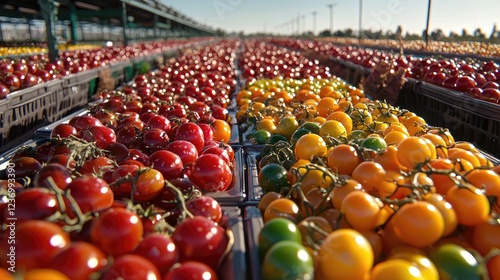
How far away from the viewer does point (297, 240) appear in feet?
5.19

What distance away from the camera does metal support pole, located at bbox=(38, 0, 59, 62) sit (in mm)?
8406

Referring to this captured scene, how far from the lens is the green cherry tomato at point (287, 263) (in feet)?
4.36

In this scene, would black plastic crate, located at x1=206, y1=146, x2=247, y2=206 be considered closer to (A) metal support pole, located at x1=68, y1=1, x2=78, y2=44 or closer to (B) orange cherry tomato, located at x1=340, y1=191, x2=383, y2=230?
(B) orange cherry tomato, located at x1=340, y1=191, x2=383, y2=230

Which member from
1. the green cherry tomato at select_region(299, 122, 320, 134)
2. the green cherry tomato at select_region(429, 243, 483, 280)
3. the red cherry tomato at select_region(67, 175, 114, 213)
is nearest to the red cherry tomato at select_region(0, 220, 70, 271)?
the red cherry tomato at select_region(67, 175, 114, 213)

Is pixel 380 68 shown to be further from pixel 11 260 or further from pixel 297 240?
pixel 11 260

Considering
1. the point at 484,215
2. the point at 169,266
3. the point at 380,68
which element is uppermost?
the point at 380,68

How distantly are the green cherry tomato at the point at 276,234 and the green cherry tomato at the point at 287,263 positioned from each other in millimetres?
107

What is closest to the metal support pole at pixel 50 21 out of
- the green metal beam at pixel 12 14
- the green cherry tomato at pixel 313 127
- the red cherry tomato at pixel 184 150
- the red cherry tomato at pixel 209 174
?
the red cherry tomato at pixel 184 150

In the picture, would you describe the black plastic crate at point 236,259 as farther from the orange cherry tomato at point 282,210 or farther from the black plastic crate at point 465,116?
the black plastic crate at point 465,116

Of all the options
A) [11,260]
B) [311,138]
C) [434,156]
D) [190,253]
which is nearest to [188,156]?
[311,138]

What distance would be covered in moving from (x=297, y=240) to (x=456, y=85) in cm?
495

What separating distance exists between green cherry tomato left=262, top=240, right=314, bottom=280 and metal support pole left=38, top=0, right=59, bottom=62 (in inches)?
346

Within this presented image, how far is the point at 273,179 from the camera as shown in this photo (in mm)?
2242

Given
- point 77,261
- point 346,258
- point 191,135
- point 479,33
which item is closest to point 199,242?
point 77,261
